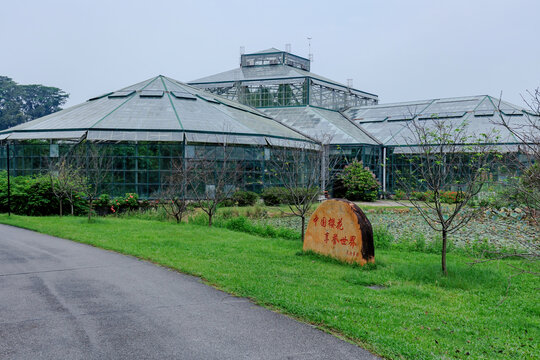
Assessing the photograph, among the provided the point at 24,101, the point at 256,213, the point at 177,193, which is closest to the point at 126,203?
the point at 177,193

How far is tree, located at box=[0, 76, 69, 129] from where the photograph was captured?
202 feet

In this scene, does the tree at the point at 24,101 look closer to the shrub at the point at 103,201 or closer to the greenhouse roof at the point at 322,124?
the greenhouse roof at the point at 322,124

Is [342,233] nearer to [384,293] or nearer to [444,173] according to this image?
[444,173]

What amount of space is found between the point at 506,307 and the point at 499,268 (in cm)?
270

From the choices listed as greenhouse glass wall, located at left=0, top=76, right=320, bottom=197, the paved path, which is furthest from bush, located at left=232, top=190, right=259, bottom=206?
the paved path

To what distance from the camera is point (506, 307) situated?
6.30m

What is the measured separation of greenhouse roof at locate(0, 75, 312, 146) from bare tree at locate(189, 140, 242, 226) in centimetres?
99

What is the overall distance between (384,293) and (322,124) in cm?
2581

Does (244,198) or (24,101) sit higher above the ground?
(24,101)

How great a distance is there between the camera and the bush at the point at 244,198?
21.0m

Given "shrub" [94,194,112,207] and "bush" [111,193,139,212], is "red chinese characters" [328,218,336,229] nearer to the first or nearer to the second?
"bush" [111,193,139,212]

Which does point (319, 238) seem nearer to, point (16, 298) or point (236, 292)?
point (236, 292)

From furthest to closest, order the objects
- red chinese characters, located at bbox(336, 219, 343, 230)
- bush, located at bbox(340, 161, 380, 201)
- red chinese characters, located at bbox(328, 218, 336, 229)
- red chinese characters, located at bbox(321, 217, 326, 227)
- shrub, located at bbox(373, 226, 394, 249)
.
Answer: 1. bush, located at bbox(340, 161, 380, 201)
2. shrub, located at bbox(373, 226, 394, 249)
3. red chinese characters, located at bbox(321, 217, 326, 227)
4. red chinese characters, located at bbox(328, 218, 336, 229)
5. red chinese characters, located at bbox(336, 219, 343, 230)

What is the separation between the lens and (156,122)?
2312cm
